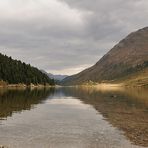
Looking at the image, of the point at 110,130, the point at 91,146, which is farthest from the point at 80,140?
the point at 110,130

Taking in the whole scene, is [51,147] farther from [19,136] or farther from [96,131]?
[96,131]

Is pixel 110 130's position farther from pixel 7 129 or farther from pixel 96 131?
pixel 7 129

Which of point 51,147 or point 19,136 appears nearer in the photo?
point 51,147

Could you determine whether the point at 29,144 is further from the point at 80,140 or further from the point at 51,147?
the point at 80,140

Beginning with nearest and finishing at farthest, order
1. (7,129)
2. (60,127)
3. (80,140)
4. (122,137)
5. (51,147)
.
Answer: (51,147) < (80,140) < (122,137) < (7,129) < (60,127)

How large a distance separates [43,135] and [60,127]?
675 centimetres

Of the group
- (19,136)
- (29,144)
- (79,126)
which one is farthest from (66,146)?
(79,126)

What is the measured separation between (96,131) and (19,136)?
400 inches

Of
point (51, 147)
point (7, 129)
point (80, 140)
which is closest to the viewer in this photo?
point (51, 147)

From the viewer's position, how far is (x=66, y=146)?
30.5 m

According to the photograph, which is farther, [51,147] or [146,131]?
[146,131]

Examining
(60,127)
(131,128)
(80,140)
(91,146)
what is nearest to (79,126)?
(60,127)

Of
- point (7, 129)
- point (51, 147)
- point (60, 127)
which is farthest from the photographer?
point (60, 127)

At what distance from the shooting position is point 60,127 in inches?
1658
